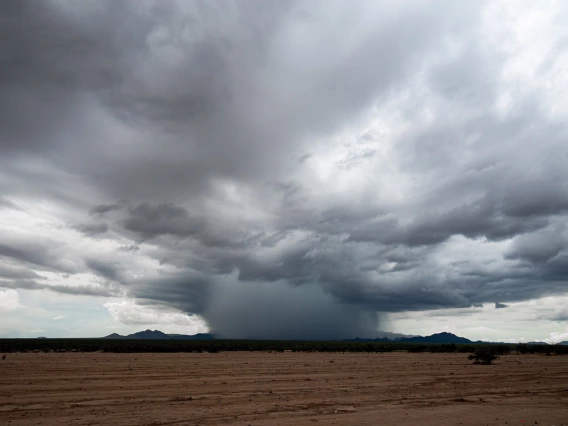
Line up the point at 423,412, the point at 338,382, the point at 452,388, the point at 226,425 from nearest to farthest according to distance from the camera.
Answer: the point at 226,425
the point at 423,412
the point at 452,388
the point at 338,382

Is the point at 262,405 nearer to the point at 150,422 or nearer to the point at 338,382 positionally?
the point at 150,422

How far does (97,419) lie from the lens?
1852 centimetres

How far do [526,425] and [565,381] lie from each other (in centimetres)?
2321

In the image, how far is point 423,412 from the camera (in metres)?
21.1

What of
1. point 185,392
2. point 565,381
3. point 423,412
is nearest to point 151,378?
point 185,392

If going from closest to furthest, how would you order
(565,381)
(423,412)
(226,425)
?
(226,425) < (423,412) < (565,381)

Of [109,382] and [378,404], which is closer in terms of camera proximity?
[378,404]

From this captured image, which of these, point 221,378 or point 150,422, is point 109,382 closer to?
point 221,378

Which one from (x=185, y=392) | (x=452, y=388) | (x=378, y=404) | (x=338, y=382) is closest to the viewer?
(x=378, y=404)

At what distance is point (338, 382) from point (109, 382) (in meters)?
16.9

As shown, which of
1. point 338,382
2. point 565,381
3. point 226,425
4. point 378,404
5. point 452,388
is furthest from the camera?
point 565,381

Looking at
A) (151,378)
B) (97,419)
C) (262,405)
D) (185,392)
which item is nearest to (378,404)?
(262,405)

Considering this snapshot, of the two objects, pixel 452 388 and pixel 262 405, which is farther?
pixel 452 388

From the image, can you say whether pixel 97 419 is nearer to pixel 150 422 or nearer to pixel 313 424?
pixel 150 422
